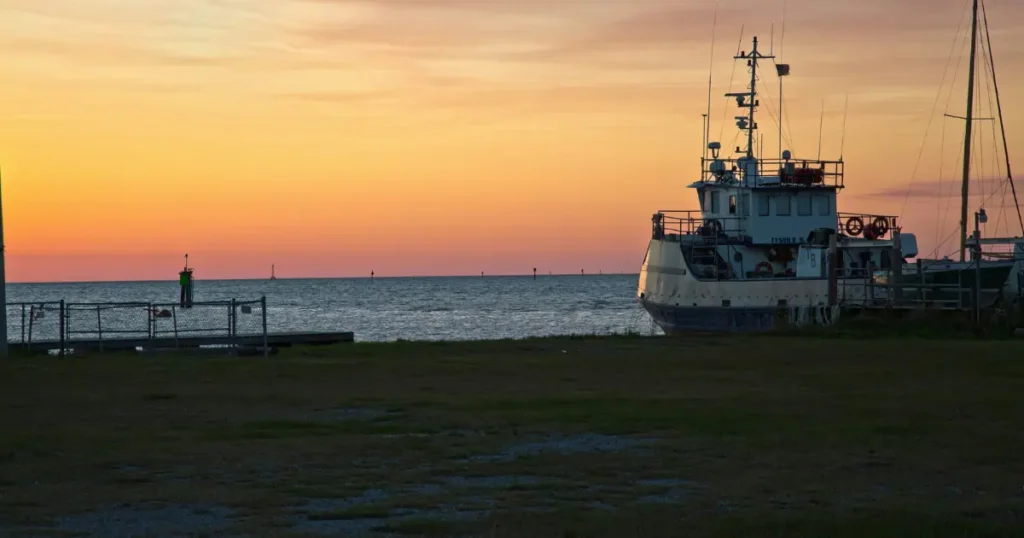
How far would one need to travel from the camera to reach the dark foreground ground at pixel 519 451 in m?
9.80

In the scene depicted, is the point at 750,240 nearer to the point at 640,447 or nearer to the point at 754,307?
the point at 754,307

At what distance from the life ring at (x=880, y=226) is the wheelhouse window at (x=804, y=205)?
2.95 meters

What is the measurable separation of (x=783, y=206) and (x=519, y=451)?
131ft

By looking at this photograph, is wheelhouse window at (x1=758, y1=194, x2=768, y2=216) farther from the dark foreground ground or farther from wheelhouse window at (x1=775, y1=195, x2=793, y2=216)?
the dark foreground ground

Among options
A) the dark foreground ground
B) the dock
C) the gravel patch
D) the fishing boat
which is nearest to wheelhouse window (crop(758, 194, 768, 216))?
the fishing boat

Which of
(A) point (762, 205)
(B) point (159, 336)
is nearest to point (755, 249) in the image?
(A) point (762, 205)

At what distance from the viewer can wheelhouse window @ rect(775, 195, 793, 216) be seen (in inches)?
2024

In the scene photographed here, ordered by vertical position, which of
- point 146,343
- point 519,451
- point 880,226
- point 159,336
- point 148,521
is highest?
point 880,226

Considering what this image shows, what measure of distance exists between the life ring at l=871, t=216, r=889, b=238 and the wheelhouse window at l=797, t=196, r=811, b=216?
2.95 metres

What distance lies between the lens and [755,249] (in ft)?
168

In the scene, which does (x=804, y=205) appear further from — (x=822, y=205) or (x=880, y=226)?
(x=880, y=226)

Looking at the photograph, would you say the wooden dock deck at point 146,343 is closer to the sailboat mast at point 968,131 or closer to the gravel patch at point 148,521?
the gravel patch at point 148,521

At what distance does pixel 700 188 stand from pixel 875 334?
21831 millimetres

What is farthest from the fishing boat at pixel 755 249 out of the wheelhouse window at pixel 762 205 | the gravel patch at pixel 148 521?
the gravel patch at pixel 148 521
